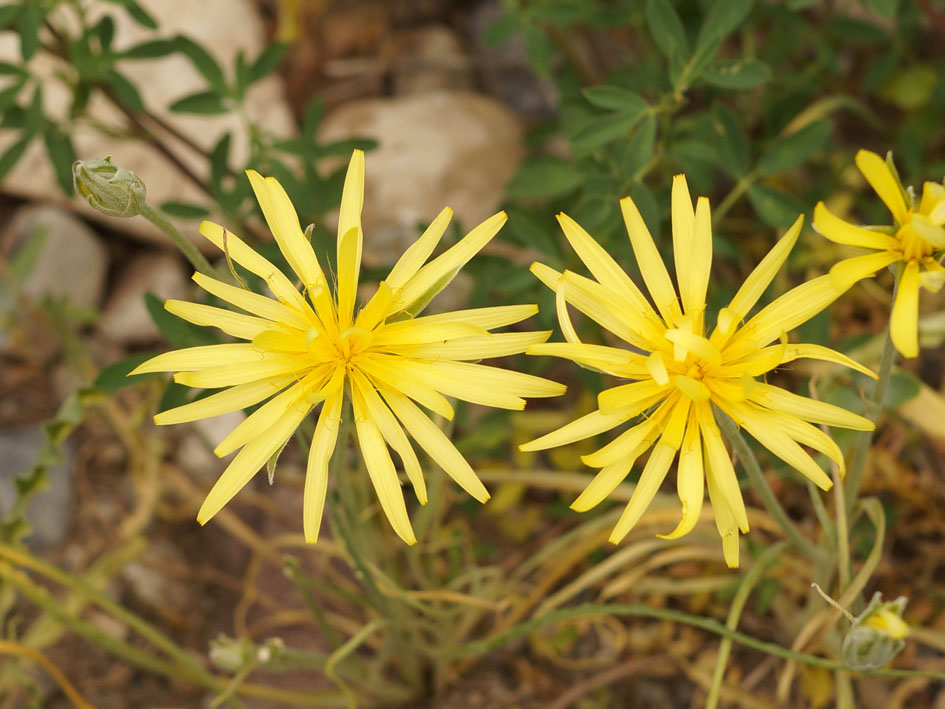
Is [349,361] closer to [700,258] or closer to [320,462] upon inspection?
[320,462]

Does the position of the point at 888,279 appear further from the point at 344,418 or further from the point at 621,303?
the point at 344,418

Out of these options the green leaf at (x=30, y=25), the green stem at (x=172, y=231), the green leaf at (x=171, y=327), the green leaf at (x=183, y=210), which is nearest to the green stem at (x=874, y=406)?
the green stem at (x=172, y=231)

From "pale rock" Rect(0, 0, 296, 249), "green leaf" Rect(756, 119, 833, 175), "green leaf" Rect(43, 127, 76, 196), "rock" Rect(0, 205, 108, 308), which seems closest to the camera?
"green leaf" Rect(756, 119, 833, 175)

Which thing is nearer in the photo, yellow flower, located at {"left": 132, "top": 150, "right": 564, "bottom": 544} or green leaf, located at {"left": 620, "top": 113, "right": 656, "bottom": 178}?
yellow flower, located at {"left": 132, "top": 150, "right": 564, "bottom": 544}

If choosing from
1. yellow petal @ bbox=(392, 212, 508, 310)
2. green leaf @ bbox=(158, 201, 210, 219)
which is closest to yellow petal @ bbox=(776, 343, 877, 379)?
yellow petal @ bbox=(392, 212, 508, 310)

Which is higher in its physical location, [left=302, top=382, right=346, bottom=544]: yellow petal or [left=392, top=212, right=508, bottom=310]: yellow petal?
[left=392, top=212, right=508, bottom=310]: yellow petal

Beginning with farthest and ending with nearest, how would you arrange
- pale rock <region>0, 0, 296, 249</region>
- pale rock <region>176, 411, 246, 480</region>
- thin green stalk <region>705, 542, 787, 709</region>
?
pale rock <region>0, 0, 296, 249</region>
pale rock <region>176, 411, 246, 480</region>
thin green stalk <region>705, 542, 787, 709</region>

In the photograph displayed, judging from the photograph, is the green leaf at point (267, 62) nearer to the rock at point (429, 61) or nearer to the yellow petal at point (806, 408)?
the rock at point (429, 61)

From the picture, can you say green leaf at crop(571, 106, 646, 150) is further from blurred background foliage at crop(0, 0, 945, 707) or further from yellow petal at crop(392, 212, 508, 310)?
yellow petal at crop(392, 212, 508, 310)
